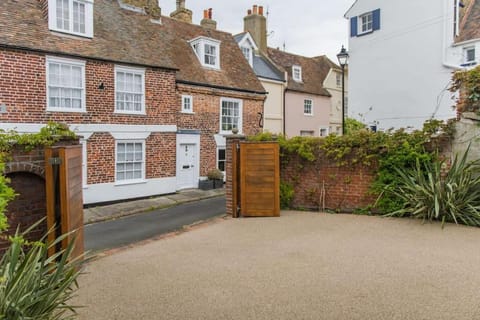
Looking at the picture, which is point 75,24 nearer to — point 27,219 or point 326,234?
point 27,219

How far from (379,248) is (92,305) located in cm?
434

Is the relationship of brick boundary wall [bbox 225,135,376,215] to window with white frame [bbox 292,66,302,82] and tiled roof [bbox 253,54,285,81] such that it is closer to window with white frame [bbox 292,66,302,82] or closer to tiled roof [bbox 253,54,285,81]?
tiled roof [bbox 253,54,285,81]

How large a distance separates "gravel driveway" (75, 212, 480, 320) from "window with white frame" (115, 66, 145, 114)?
796cm

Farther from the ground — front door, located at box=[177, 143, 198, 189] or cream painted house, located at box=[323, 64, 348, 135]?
cream painted house, located at box=[323, 64, 348, 135]

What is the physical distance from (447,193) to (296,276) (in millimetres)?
4270

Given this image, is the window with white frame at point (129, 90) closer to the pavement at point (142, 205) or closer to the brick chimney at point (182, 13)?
the pavement at point (142, 205)

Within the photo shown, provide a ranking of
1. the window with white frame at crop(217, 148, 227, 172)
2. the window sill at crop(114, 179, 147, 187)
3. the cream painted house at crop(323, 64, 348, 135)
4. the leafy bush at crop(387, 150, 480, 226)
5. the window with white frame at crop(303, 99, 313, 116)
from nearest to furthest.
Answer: the leafy bush at crop(387, 150, 480, 226) → the window sill at crop(114, 179, 147, 187) → the window with white frame at crop(217, 148, 227, 172) → the window with white frame at crop(303, 99, 313, 116) → the cream painted house at crop(323, 64, 348, 135)

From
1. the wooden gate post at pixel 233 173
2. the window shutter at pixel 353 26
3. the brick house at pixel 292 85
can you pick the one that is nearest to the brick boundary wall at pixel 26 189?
the wooden gate post at pixel 233 173

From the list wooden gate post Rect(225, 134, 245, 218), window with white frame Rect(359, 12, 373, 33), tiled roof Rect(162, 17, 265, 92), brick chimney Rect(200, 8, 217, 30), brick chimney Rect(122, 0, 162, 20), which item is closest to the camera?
wooden gate post Rect(225, 134, 245, 218)

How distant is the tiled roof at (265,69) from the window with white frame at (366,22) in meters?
5.31

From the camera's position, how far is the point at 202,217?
436 inches

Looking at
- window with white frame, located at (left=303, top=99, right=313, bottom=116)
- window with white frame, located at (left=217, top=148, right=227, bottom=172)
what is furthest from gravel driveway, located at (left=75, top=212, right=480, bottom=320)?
window with white frame, located at (left=303, top=99, right=313, bottom=116)

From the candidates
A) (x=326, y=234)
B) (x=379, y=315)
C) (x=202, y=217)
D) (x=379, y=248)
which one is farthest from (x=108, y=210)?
(x=379, y=315)

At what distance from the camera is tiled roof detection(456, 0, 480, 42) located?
16.6 metres
